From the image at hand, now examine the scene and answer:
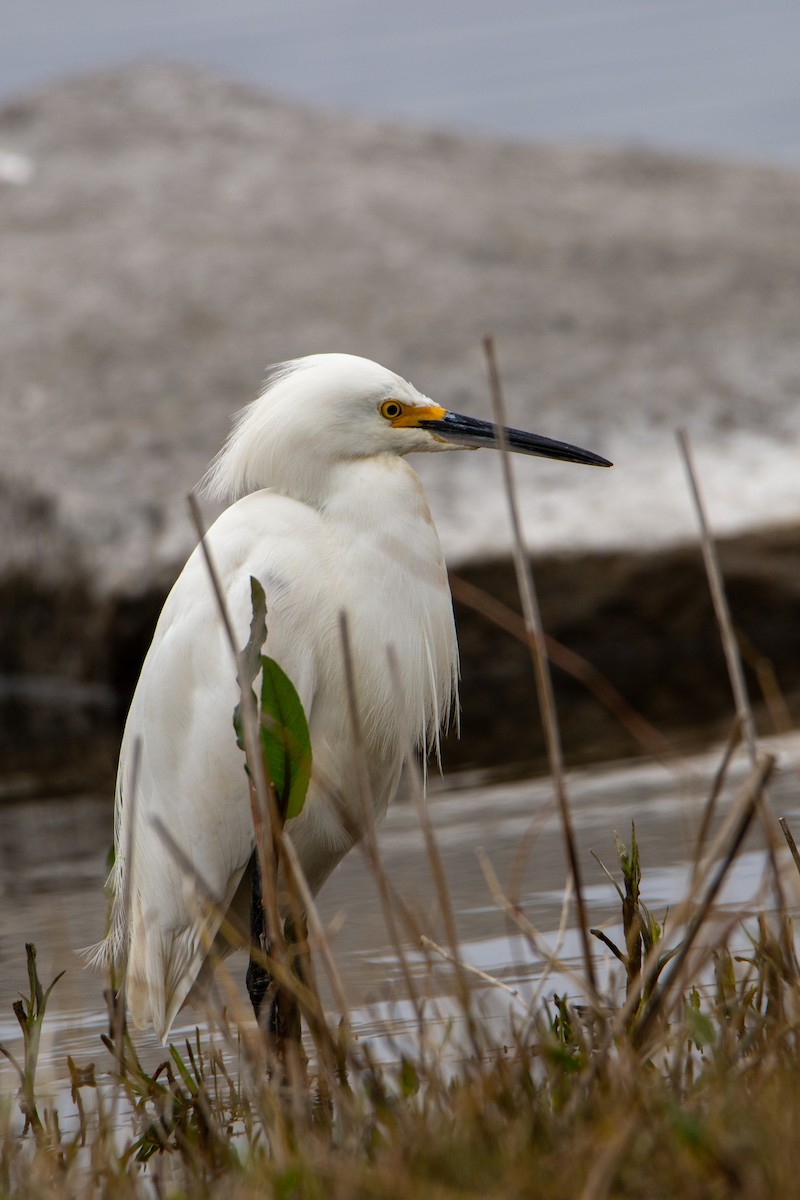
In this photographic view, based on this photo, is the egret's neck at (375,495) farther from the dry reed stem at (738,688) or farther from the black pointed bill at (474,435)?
the dry reed stem at (738,688)

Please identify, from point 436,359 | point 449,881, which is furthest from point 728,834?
point 436,359

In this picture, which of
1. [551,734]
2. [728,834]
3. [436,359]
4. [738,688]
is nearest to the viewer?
[728,834]

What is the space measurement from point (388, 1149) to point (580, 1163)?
0.63 ft

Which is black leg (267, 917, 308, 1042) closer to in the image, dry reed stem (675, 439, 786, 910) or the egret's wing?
the egret's wing

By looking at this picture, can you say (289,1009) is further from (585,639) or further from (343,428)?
(585,639)

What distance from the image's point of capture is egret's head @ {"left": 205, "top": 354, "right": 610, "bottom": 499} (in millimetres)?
2469

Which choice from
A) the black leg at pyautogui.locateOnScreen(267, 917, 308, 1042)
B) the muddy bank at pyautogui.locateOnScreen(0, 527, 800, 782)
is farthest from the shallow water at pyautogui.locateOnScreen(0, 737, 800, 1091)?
the muddy bank at pyautogui.locateOnScreen(0, 527, 800, 782)

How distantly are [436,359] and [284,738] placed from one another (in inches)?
156

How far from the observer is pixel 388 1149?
140cm

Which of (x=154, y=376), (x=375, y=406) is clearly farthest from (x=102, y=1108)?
(x=154, y=376)

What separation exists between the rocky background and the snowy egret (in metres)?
1.64

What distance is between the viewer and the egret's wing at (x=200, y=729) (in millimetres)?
2404

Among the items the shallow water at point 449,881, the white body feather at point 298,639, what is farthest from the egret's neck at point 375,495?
the shallow water at point 449,881

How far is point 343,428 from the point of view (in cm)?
248
